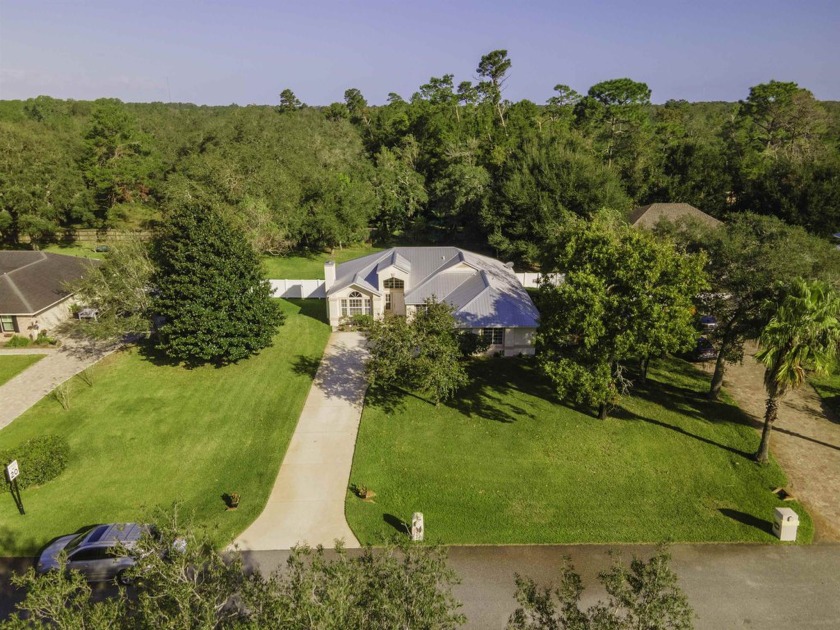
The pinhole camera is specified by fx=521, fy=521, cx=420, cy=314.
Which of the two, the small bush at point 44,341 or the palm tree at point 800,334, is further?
the small bush at point 44,341

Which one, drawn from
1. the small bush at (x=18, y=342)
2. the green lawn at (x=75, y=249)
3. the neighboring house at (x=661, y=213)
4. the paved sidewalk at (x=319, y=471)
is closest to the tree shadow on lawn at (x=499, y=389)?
the paved sidewalk at (x=319, y=471)

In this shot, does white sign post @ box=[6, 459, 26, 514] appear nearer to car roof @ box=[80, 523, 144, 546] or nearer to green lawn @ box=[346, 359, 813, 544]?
car roof @ box=[80, 523, 144, 546]

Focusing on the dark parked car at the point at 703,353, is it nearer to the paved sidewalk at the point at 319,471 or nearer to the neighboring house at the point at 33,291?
the paved sidewalk at the point at 319,471

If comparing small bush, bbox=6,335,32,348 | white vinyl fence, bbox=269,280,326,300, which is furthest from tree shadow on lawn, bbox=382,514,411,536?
small bush, bbox=6,335,32,348

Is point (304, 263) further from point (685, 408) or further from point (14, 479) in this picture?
point (685, 408)

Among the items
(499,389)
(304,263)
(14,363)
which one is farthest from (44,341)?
(499,389)

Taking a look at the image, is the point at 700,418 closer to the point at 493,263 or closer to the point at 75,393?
the point at 493,263

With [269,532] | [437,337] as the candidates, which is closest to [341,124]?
[437,337]
